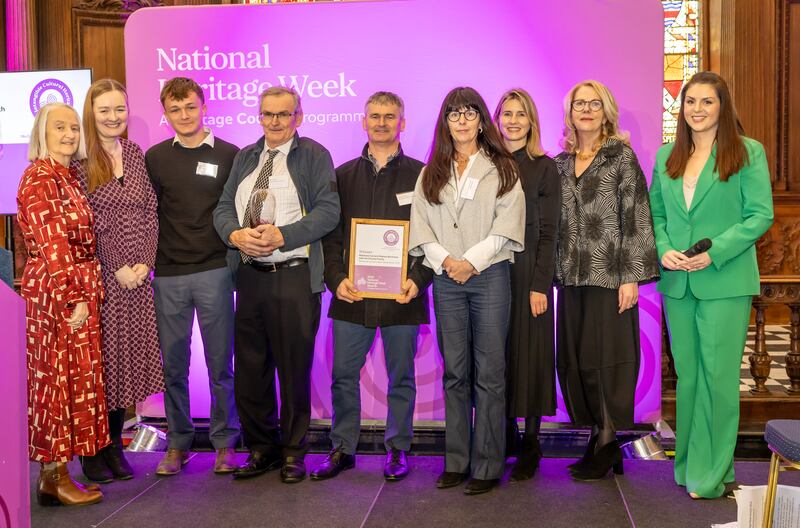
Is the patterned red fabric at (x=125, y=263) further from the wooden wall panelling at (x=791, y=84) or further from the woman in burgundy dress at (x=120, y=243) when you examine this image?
the wooden wall panelling at (x=791, y=84)

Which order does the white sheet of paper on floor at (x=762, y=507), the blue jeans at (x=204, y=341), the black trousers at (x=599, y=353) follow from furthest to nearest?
the blue jeans at (x=204, y=341) → the black trousers at (x=599, y=353) → the white sheet of paper on floor at (x=762, y=507)

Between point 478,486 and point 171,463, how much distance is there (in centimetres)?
152

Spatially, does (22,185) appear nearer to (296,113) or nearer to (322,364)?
(296,113)

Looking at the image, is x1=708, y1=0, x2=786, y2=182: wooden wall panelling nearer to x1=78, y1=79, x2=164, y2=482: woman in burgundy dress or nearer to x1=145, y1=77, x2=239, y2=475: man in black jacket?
x1=145, y1=77, x2=239, y2=475: man in black jacket

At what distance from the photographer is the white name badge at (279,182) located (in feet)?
12.3

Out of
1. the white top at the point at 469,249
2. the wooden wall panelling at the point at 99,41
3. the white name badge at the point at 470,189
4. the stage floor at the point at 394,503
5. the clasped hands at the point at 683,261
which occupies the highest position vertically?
the wooden wall panelling at the point at 99,41

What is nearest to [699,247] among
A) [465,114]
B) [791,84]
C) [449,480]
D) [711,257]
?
[711,257]

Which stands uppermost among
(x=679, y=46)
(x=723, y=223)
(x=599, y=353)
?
(x=679, y=46)

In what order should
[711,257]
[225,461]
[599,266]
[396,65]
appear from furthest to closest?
[396,65]
[225,461]
[599,266]
[711,257]

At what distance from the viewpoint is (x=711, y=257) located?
3373mm

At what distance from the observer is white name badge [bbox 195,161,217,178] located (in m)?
3.88

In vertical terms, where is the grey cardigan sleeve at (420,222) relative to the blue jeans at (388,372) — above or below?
above

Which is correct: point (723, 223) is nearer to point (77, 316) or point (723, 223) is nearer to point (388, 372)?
point (388, 372)

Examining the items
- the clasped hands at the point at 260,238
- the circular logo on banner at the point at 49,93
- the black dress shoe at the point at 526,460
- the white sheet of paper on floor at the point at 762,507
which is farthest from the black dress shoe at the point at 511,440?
the circular logo on banner at the point at 49,93
